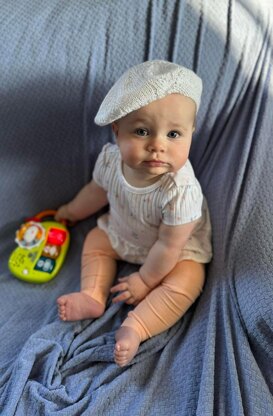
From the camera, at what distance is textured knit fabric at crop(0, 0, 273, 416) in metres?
0.85

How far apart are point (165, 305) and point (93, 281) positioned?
191 millimetres

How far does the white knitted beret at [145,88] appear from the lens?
794 mm

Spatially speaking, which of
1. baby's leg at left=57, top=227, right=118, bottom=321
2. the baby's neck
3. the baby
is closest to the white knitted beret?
the baby

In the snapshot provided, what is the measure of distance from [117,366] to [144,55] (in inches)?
27.3

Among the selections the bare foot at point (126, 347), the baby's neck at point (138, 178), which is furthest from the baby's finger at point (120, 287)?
the baby's neck at point (138, 178)

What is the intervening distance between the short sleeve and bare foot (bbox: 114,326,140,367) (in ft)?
0.81

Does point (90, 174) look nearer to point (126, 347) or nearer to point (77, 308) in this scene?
point (77, 308)

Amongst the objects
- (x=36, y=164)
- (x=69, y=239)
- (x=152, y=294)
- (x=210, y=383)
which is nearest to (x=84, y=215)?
(x=69, y=239)

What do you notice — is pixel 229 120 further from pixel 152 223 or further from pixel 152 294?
pixel 152 294

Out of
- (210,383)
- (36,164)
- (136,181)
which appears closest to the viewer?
(210,383)

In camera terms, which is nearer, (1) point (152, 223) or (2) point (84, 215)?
(1) point (152, 223)

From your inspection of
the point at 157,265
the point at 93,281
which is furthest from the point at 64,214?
the point at 157,265

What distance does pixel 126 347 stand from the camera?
89cm

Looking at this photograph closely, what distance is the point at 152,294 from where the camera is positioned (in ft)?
3.26
